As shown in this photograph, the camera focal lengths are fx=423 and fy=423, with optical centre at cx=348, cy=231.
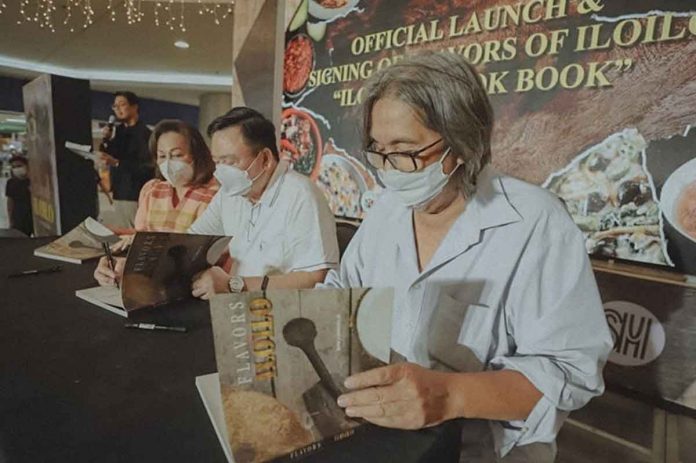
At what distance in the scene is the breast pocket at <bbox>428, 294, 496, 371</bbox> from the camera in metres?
0.81

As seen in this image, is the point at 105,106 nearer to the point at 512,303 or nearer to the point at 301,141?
the point at 301,141

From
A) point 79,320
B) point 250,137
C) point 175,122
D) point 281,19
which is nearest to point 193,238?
point 79,320

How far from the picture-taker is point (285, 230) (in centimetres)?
147

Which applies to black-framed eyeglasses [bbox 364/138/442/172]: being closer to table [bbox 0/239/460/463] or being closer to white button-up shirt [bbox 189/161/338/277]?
table [bbox 0/239/460/463]

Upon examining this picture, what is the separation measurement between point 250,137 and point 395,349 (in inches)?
36.6

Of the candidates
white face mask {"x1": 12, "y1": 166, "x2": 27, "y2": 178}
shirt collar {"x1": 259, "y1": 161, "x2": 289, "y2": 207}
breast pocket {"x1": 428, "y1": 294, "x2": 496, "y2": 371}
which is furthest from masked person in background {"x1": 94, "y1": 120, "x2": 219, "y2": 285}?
white face mask {"x1": 12, "y1": 166, "x2": 27, "y2": 178}

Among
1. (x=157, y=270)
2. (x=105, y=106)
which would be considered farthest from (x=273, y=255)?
(x=105, y=106)

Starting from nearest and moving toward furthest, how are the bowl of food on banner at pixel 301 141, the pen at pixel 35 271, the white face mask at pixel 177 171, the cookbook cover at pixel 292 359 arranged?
the cookbook cover at pixel 292 359, the pen at pixel 35 271, the white face mask at pixel 177 171, the bowl of food on banner at pixel 301 141

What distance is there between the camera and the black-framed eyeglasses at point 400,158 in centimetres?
83

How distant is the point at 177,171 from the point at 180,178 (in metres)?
0.04

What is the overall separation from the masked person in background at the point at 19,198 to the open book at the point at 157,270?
5.36m

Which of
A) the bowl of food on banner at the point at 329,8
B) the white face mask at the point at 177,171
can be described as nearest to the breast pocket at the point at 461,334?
the white face mask at the point at 177,171

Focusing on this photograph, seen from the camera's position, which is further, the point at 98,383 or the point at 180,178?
the point at 180,178

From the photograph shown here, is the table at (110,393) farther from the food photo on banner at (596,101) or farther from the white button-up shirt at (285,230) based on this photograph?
the food photo on banner at (596,101)
